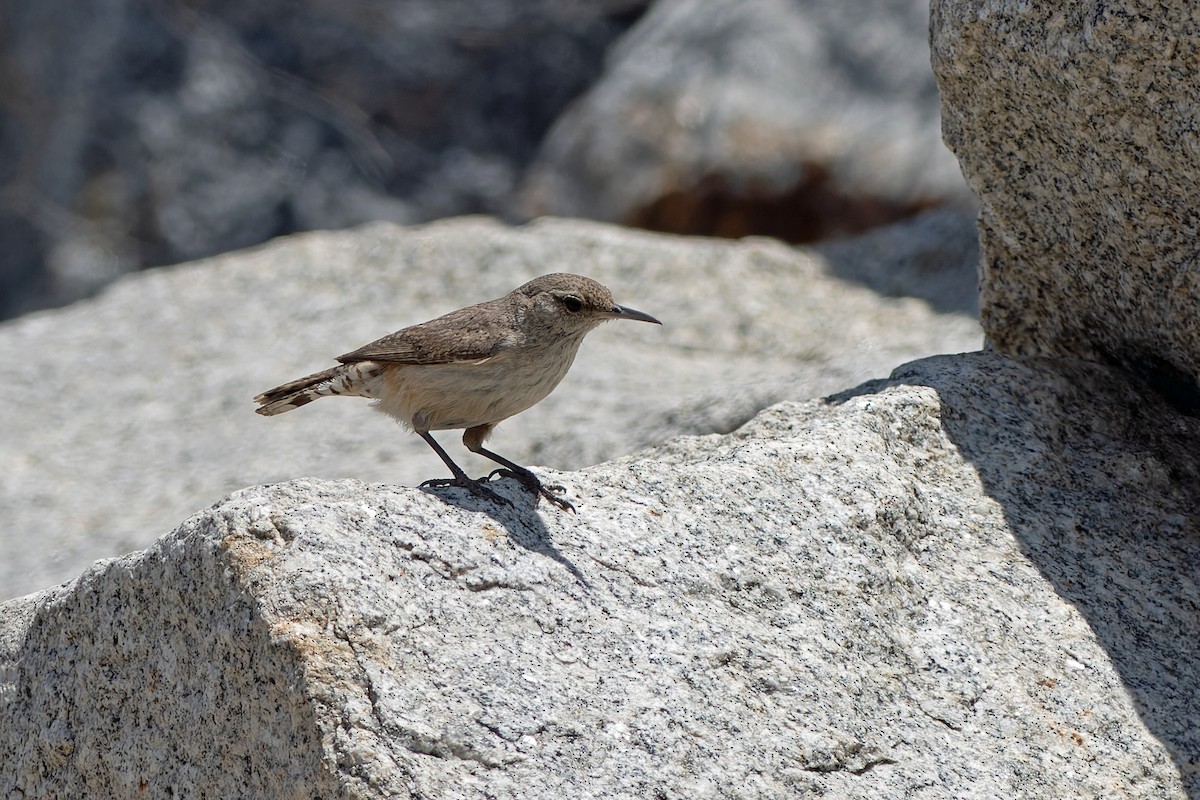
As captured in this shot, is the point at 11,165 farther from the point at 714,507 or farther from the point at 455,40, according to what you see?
the point at 714,507

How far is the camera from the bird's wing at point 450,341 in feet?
14.7

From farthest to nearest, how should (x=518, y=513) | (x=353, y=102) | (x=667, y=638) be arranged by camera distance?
1. (x=353, y=102)
2. (x=518, y=513)
3. (x=667, y=638)

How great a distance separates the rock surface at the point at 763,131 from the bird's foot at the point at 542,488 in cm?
580

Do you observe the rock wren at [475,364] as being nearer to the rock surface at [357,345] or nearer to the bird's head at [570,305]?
the bird's head at [570,305]

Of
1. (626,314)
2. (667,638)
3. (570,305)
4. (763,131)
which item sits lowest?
(667,638)

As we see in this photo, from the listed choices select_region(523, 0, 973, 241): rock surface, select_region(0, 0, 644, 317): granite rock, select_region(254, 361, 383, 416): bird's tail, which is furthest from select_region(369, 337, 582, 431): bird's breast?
select_region(0, 0, 644, 317): granite rock

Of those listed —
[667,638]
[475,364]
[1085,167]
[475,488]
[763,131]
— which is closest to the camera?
[667,638]

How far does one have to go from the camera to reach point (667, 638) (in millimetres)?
3535

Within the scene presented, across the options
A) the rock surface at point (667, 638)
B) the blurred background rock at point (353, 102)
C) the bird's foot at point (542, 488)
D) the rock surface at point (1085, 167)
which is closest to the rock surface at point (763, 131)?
the blurred background rock at point (353, 102)

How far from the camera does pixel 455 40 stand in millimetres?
10680

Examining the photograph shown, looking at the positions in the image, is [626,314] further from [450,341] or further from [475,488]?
[475,488]

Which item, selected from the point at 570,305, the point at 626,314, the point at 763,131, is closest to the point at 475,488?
the point at 570,305

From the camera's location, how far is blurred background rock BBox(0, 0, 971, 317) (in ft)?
32.3

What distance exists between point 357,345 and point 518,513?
3754 millimetres
